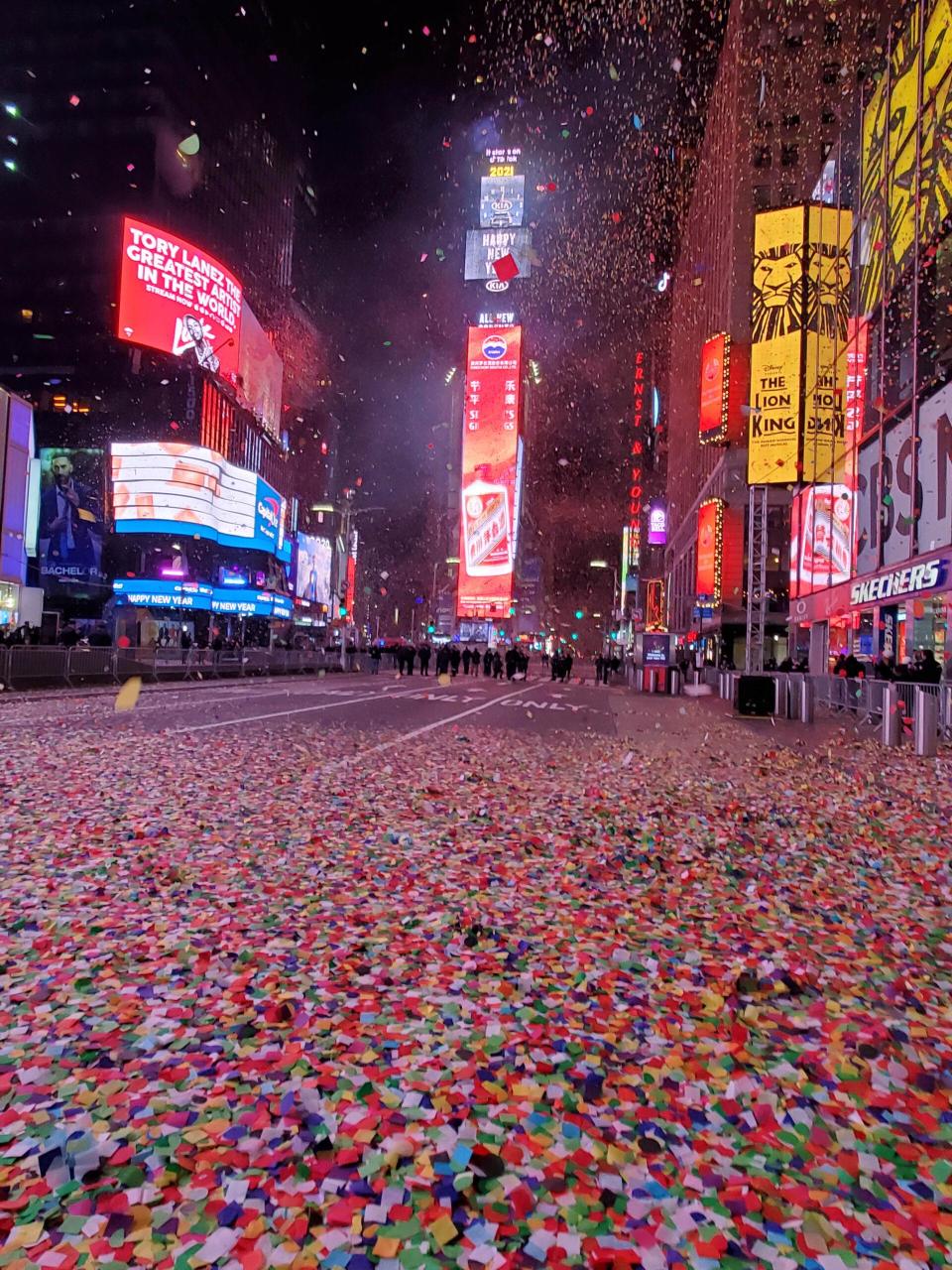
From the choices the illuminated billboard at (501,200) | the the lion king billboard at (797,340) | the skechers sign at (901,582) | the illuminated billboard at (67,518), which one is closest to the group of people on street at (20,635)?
the illuminated billboard at (67,518)

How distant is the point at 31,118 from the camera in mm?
67750

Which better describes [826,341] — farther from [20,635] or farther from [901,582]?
[20,635]

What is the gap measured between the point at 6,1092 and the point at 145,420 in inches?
2629

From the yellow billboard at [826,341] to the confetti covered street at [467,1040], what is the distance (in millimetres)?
28240

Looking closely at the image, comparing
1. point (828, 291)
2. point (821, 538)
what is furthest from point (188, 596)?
point (828, 291)

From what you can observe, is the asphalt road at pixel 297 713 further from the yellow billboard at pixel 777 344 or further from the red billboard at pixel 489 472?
the red billboard at pixel 489 472

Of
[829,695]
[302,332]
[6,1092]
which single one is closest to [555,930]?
[6,1092]

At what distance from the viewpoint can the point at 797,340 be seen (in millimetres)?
34625

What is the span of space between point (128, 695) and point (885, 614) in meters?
24.2

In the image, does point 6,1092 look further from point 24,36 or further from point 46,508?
point 24,36

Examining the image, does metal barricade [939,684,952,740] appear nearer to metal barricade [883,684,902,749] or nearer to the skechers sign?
metal barricade [883,684,902,749]

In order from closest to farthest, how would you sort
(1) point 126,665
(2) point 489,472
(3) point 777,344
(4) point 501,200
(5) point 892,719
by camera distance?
(5) point 892,719
(1) point 126,665
(3) point 777,344
(2) point 489,472
(4) point 501,200

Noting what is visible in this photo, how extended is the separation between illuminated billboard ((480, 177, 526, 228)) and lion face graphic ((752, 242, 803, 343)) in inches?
4992

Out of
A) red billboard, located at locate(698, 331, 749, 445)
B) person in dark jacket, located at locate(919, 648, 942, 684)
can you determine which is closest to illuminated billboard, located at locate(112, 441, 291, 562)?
red billboard, located at locate(698, 331, 749, 445)
